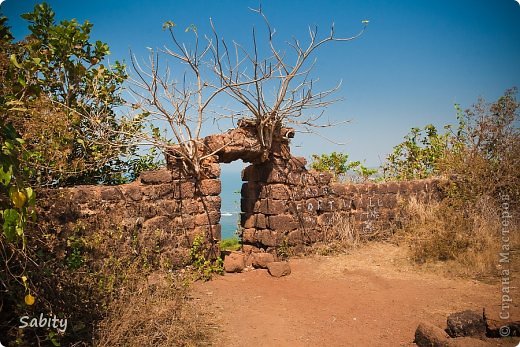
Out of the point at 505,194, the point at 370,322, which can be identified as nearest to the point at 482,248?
the point at 505,194

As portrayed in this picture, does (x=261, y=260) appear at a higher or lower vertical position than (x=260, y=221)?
lower

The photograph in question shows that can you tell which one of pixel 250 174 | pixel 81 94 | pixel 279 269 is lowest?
pixel 279 269

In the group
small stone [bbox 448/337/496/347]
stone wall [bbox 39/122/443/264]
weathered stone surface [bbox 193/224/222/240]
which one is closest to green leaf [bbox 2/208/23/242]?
stone wall [bbox 39/122/443/264]

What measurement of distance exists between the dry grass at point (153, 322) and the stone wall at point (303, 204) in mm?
3522

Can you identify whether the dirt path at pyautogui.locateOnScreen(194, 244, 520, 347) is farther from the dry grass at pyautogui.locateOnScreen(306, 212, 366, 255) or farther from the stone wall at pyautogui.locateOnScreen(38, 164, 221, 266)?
the stone wall at pyautogui.locateOnScreen(38, 164, 221, 266)

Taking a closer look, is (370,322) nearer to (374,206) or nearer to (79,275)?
(79,275)

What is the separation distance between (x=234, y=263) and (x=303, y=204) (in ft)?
7.20

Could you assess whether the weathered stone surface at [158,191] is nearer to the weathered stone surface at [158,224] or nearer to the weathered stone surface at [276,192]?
the weathered stone surface at [158,224]

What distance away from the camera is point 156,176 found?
20.9ft

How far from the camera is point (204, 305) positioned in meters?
5.12

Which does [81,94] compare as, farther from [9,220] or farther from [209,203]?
[9,220]

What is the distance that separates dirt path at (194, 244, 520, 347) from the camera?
430 centimetres

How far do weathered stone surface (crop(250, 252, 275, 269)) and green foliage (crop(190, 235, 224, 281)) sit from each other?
27.5 inches

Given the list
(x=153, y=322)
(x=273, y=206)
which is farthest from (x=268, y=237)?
(x=153, y=322)
